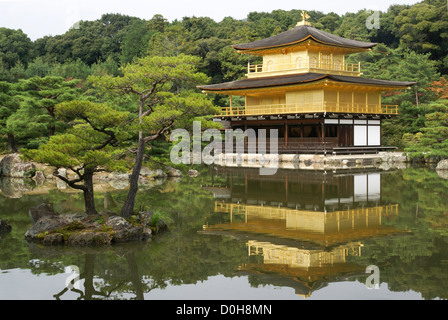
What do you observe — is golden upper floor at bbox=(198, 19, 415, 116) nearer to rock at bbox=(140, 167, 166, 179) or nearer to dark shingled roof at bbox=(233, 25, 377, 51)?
dark shingled roof at bbox=(233, 25, 377, 51)

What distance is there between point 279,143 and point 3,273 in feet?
95.0

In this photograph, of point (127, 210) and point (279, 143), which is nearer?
point (127, 210)

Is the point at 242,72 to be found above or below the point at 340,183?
above

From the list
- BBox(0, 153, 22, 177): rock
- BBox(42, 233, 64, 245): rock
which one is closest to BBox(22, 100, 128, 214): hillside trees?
BBox(42, 233, 64, 245): rock

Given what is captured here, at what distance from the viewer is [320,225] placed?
12734 millimetres

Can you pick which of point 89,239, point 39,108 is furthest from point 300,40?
point 89,239

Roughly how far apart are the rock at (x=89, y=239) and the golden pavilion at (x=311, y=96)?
2287 cm

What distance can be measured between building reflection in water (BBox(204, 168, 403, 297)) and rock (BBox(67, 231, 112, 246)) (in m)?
2.58

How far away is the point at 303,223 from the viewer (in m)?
13.0

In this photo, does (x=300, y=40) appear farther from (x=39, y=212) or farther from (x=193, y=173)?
(x=39, y=212)
